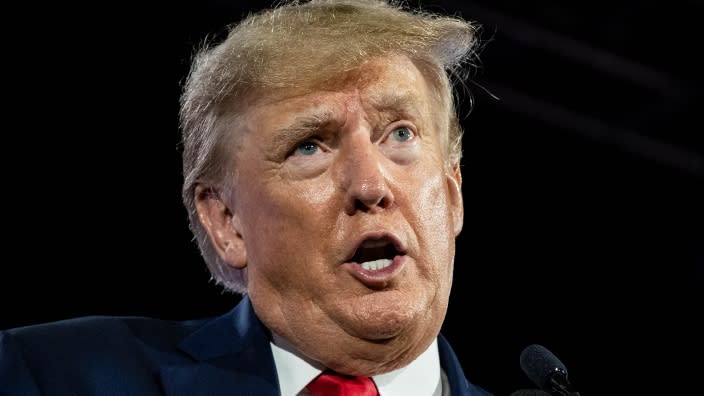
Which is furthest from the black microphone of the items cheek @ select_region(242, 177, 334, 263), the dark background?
the dark background

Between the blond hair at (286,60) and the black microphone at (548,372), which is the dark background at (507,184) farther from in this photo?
the black microphone at (548,372)

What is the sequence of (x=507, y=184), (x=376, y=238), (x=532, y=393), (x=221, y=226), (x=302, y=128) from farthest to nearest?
(x=507, y=184) → (x=221, y=226) → (x=302, y=128) → (x=376, y=238) → (x=532, y=393)

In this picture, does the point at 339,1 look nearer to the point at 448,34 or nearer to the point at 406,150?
the point at 448,34

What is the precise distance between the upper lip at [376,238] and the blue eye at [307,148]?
0.84ft

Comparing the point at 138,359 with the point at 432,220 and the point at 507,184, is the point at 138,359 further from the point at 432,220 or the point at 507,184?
the point at 507,184

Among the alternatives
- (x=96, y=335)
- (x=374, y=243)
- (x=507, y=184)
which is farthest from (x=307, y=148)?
(x=507, y=184)

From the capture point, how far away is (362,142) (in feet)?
7.23

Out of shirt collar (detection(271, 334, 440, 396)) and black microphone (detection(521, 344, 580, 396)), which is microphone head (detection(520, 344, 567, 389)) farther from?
shirt collar (detection(271, 334, 440, 396))

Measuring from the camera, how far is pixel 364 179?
83.4 inches

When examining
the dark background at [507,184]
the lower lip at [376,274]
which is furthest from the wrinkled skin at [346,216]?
the dark background at [507,184]

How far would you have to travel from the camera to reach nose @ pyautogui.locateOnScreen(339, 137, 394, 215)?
210 cm

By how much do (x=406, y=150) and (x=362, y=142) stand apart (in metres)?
0.12

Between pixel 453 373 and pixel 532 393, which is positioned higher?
pixel 532 393

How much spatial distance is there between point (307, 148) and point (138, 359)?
2.02ft
